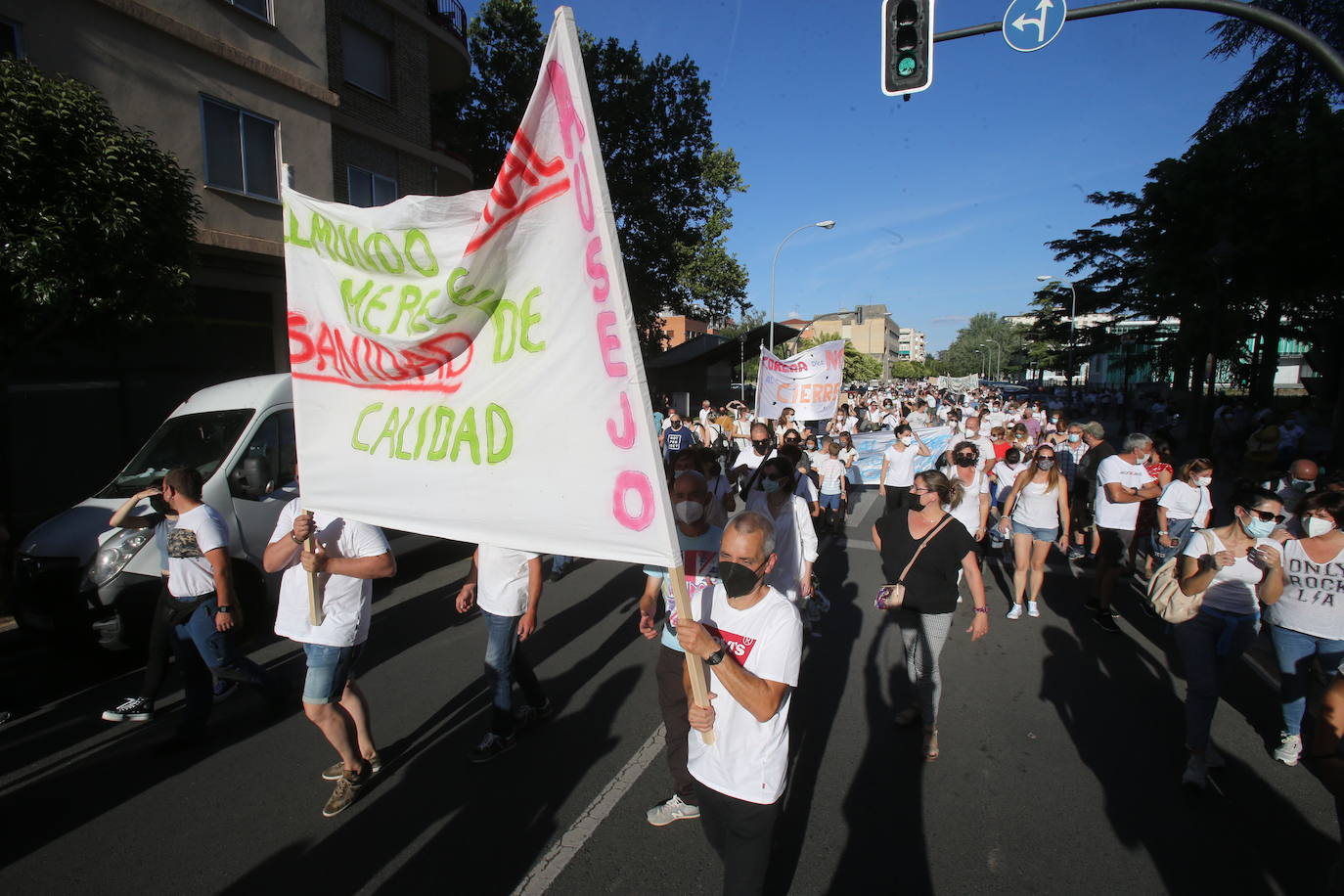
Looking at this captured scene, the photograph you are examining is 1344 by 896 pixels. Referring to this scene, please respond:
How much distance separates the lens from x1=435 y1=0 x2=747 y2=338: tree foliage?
23.5m

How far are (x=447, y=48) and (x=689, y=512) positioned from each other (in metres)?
17.4

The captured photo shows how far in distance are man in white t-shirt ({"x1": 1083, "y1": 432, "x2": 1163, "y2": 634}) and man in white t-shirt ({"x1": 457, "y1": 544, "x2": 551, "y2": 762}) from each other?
5.19m

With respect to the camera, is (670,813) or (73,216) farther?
(73,216)

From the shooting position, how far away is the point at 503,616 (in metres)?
3.85

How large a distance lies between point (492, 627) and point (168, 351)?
11.0 meters

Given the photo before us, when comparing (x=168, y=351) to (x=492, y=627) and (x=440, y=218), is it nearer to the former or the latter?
(x=492, y=627)

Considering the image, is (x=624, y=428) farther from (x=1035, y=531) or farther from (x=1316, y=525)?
(x=1035, y=531)

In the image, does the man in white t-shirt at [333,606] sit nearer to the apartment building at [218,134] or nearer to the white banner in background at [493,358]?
the white banner in background at [493,358]

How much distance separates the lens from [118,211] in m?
6.25

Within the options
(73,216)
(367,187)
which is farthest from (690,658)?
(367,187)

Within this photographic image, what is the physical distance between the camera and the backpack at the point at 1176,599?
12.3 feet

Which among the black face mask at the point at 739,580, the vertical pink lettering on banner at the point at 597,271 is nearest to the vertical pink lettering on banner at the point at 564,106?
the vertical pink lettering on banner at the point at 597,271

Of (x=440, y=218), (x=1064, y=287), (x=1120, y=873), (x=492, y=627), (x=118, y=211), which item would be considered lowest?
(x=1120, y=873)

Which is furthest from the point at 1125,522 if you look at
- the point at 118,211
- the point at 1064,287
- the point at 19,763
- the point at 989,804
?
the point at 1064,287
